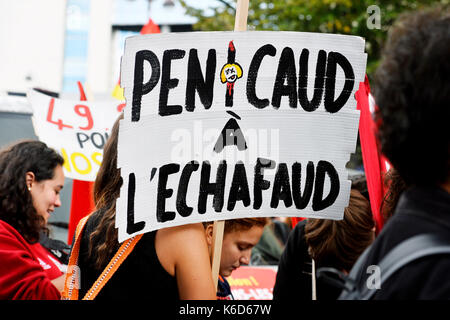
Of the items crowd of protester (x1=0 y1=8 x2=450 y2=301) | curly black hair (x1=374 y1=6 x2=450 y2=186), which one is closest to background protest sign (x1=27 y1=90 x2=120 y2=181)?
crowd of protester (x1=0 y1=8 x2=450 y2=301)

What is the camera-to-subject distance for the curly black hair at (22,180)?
2730 mm

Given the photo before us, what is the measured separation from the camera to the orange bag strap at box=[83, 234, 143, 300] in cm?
185

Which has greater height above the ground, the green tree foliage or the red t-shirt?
the green tree foliage

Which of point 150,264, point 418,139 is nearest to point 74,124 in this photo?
point 150,264

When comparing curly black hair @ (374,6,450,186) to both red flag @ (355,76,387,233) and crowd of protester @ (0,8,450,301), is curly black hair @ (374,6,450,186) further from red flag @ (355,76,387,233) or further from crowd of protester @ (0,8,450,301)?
red flag @ (355,76,387,233)

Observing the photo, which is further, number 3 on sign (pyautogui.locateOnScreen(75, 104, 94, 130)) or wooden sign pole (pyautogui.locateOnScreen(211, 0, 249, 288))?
number 3 on sign (pyautogui.locateOnScreen(75, 104, 94, 130))

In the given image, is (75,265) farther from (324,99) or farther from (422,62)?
(422,62)

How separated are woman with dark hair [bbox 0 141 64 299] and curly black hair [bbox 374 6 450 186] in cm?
158

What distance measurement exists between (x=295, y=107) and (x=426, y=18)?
876 mm

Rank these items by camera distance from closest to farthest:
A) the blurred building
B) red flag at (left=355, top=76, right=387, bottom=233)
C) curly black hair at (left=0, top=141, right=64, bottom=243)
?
red flag at (left=355, top=76, right=387, bottom=233) < curly black hair at (left=0, top=141, right=64, bottom=243) < the blurred building

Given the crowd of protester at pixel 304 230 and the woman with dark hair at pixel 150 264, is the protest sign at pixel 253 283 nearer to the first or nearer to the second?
the crowd of protester at pixel 304 230

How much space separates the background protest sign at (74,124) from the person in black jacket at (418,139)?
3.33m

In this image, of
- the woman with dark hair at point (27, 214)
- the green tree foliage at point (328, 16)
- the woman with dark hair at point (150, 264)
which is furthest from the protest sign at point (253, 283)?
the green tree foliage at point (328, 16)

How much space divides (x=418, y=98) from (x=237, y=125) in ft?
3.15
